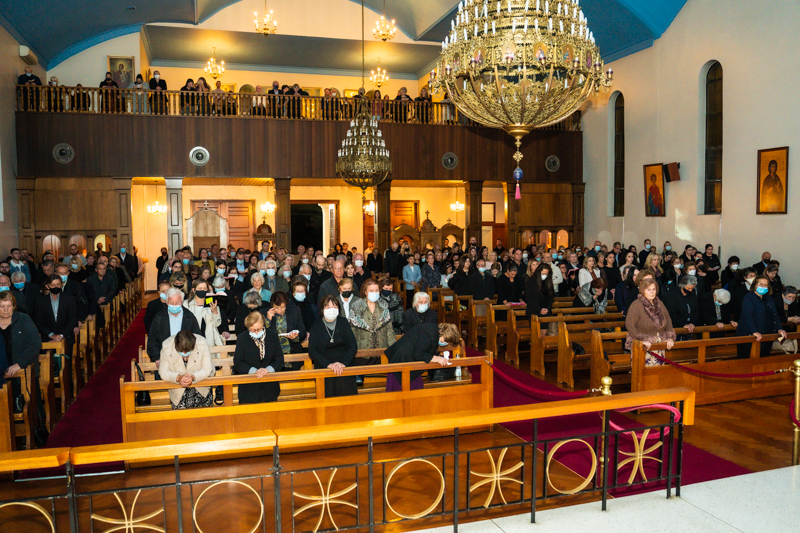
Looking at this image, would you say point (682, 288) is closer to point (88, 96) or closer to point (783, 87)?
point (783, 87)

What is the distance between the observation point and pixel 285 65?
74.4 feet

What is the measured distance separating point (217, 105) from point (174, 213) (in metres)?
3.56

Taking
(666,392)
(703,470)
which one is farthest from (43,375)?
(703,470)

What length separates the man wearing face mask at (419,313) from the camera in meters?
7.10

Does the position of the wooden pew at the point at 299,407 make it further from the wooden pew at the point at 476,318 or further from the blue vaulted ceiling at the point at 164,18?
the blue vaulted ceiling at the point at 164,18

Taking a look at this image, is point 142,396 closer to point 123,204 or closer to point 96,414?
point 96,414

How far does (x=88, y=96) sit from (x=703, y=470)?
1658cm

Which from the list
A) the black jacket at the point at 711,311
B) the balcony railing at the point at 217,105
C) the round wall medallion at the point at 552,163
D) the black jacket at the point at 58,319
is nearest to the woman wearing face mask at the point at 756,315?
the black jacket at the point at 711,311

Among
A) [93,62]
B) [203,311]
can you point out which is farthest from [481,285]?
[93,62]

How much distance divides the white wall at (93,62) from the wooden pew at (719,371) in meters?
17.4

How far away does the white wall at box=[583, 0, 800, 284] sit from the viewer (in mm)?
13039

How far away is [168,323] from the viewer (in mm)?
6500

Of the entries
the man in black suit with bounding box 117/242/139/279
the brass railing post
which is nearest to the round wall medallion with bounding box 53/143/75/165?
the man in black suit with bounding box 117/242/139/279

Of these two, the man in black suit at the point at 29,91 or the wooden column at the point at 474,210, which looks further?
the wooden column at the point at 474,210
